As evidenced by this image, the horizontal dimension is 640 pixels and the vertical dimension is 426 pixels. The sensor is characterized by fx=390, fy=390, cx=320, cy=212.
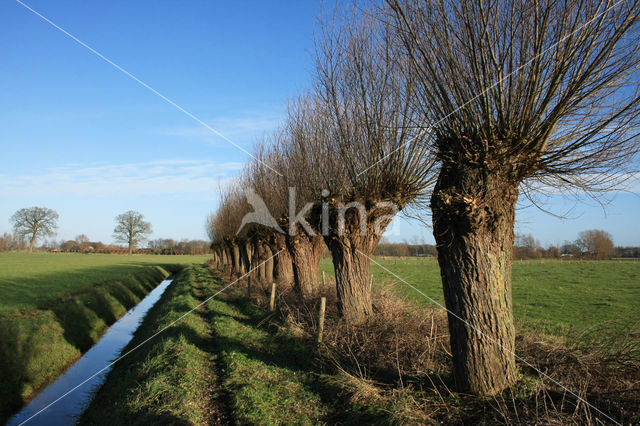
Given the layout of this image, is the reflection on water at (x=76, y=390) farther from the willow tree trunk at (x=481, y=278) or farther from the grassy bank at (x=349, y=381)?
the willow tree trunk at (x=481, y=278)

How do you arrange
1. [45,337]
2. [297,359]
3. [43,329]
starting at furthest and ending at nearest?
[43,329] → [45,337] → [297,359]

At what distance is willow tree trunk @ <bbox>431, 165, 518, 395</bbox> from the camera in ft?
18.8

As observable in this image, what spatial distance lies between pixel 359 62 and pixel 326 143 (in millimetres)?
3659

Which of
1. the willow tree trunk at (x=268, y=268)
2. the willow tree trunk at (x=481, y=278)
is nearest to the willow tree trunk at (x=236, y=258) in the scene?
the willow tree trunk at (x=268, y=268)

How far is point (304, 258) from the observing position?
1673 cm

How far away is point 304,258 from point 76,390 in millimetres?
8994

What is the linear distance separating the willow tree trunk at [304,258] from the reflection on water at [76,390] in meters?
7.44

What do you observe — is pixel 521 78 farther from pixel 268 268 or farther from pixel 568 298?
pixel 568 298

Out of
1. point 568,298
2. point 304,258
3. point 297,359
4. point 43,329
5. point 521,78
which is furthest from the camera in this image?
point 568,298

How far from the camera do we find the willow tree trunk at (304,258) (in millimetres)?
16578

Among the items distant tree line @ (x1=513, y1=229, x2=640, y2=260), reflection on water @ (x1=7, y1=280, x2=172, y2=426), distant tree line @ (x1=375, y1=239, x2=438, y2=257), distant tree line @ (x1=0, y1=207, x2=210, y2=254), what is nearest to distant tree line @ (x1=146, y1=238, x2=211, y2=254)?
distant tree line @ (x1=0, y1=207, x2=210, y2=254)

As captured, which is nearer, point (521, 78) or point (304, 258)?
point (521, 78)

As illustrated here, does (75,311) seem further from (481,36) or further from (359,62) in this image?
(481,36)

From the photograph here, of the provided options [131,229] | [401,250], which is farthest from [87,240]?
[401,250]
